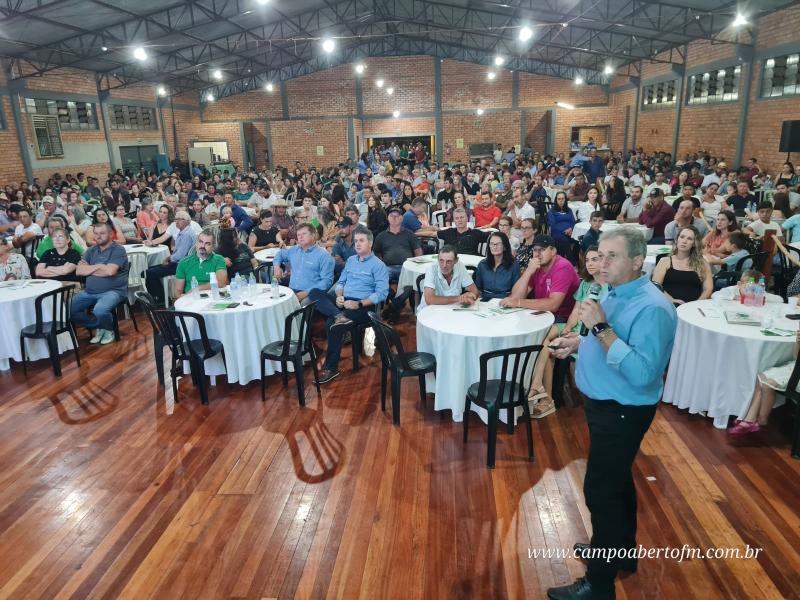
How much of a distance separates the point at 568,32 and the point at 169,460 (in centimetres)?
1658

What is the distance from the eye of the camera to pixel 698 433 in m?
3.64

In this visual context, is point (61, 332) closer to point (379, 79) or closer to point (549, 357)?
point (549, 357)

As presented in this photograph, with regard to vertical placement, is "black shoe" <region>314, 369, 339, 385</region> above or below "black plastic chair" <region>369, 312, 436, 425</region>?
below

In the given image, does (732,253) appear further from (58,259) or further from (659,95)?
(659,95)

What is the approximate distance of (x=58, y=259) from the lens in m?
5.69

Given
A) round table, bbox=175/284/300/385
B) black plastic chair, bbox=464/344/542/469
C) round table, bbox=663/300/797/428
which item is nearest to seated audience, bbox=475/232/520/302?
black plastic chair, bbox=464/344/542/469

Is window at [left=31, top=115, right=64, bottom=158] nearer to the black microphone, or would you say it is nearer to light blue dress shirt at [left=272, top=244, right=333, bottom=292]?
light blue dress shirt at [left=272, top=244, right=333, bottom=292]

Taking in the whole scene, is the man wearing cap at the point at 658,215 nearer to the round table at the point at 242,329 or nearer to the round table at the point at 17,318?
the round table at the point at 242,329

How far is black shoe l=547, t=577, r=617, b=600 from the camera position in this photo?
7.43ft

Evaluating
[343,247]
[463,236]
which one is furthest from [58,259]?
[463,236]

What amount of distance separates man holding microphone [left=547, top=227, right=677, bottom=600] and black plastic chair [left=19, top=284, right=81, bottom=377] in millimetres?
4383

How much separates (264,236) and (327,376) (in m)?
3.07

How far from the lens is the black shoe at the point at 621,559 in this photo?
2438mm
